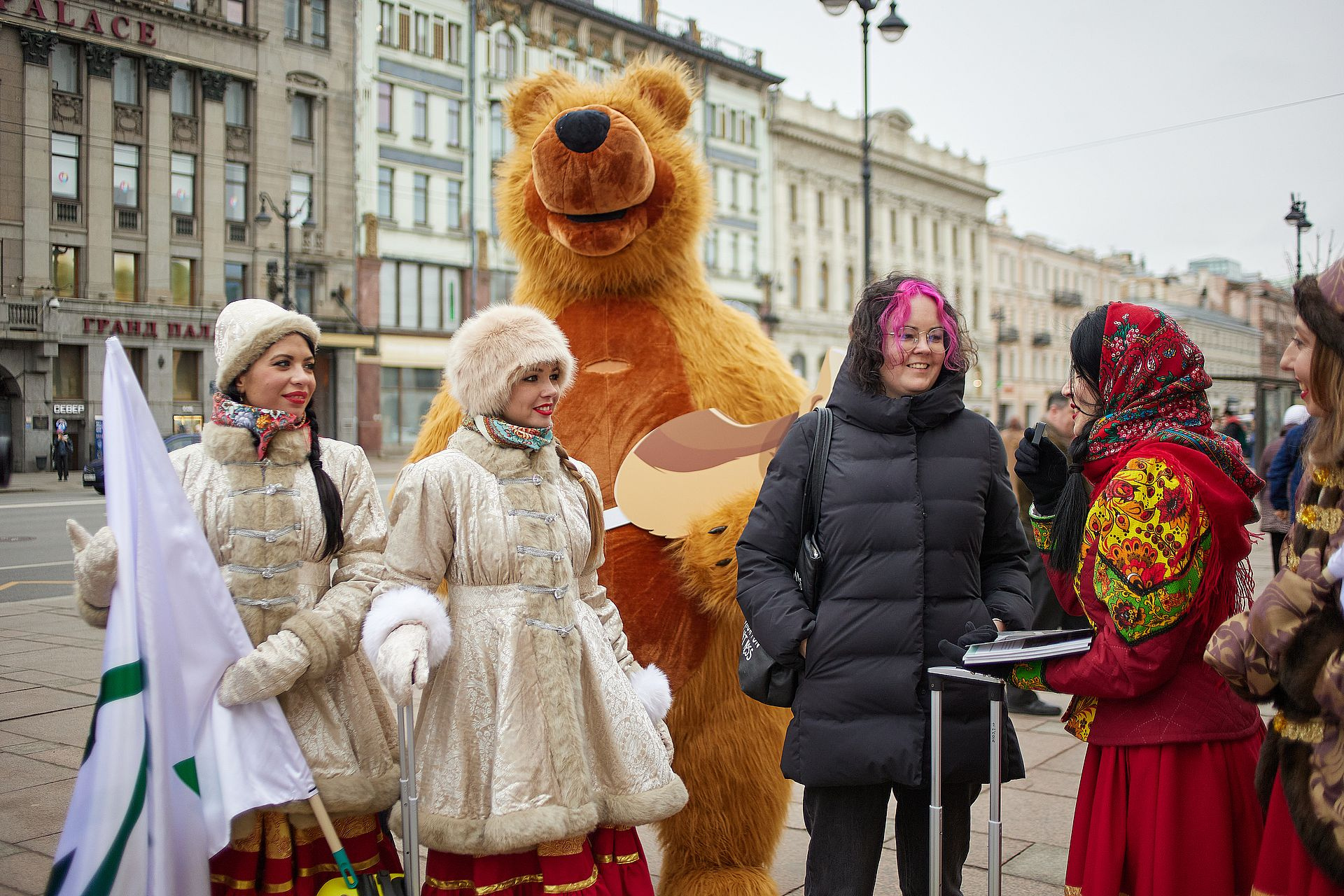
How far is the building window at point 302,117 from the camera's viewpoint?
88.6 ft

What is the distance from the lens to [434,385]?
103ft

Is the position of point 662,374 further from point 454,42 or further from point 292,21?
point 454,42

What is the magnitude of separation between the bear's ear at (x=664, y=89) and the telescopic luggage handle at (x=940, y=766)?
249cm

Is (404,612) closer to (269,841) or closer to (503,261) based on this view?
(269,841)

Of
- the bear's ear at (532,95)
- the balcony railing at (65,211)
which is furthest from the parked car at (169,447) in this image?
the bear's ear at (532,95)

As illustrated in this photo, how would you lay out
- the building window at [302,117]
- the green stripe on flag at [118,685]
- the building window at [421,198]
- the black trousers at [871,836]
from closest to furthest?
the green stripe on flag at [118,685], the black trousers at [871,836], the building window at [302,117], the building window at [421,198]

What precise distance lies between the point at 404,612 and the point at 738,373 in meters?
1.70

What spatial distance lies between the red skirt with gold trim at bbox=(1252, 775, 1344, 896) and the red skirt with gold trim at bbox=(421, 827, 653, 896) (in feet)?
4.98

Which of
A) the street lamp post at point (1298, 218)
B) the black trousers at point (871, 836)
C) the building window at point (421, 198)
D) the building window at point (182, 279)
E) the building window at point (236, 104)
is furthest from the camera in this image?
the building window at point (421, 198)

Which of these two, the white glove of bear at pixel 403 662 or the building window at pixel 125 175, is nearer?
the white glove of bear at pixel 403 662

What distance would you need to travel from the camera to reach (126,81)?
72.6ft

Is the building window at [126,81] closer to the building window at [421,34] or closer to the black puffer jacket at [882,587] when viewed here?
the building window at [421,34]

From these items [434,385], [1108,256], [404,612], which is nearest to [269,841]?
[404,612]

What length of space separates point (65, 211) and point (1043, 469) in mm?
22059
